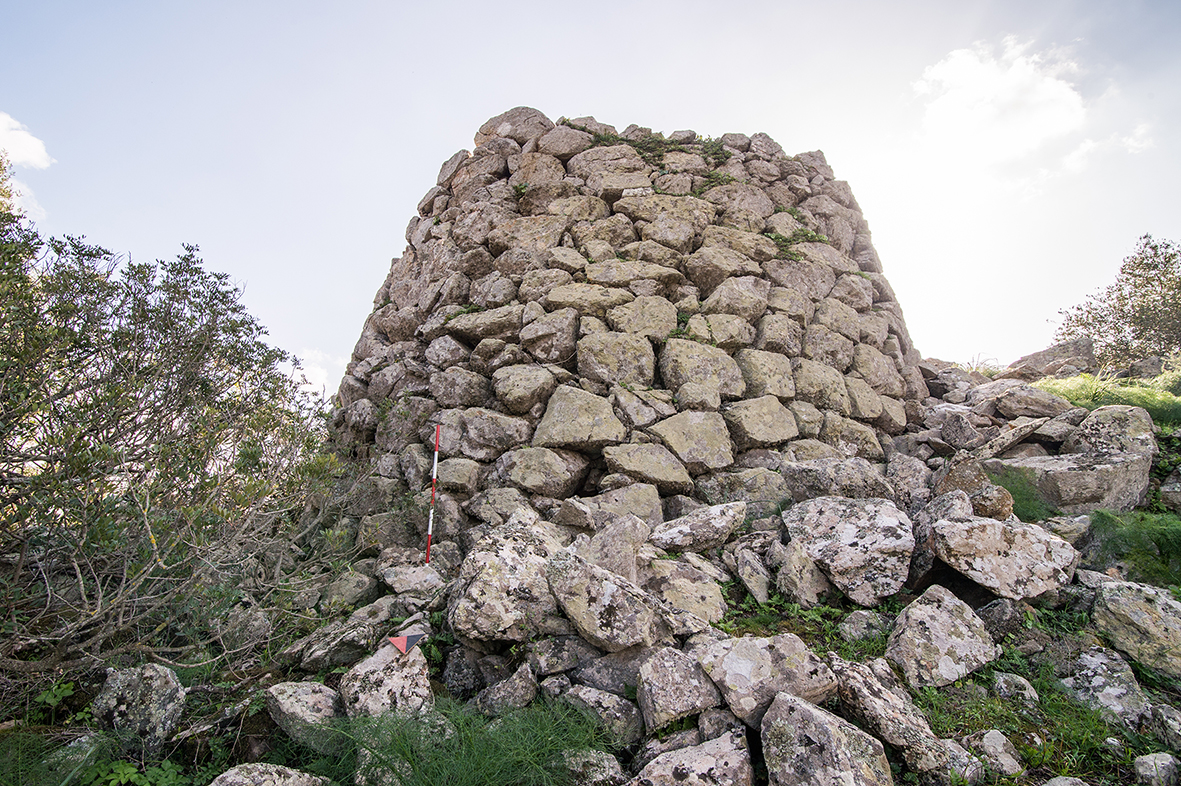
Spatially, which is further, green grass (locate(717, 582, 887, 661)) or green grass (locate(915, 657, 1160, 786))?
green grass (locate(717, 582, 887, 661))

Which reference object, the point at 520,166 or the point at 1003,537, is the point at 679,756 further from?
the point at 520,166

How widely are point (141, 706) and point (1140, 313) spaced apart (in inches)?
862

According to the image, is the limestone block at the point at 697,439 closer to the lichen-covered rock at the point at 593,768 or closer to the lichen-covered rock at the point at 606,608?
the lichen-covered rock at the point at 606,608

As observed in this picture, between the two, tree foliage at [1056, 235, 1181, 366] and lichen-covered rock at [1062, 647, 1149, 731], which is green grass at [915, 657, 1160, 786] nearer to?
lichen-covered rock at [1062, 647, 1149, 731]

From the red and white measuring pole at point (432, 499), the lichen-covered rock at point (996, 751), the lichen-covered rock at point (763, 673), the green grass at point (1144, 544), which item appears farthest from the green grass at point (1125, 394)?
the red and white measuring pole at point (432, 499)

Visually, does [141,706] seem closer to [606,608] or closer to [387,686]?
[387,686]

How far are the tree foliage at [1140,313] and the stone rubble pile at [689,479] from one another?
29.8ft

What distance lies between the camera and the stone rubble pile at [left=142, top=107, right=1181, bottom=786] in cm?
369

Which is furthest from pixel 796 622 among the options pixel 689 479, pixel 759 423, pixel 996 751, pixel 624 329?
pixel 624 329

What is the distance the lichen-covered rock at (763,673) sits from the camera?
138 inches

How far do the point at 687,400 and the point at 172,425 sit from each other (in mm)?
5876

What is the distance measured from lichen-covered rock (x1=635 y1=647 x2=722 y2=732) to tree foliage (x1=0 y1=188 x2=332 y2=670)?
328cm

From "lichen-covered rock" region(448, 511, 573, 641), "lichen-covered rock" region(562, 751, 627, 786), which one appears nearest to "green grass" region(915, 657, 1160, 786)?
"lichen-covered rock" region(562, 751, 627, 786)

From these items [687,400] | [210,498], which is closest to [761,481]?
[687,400]
